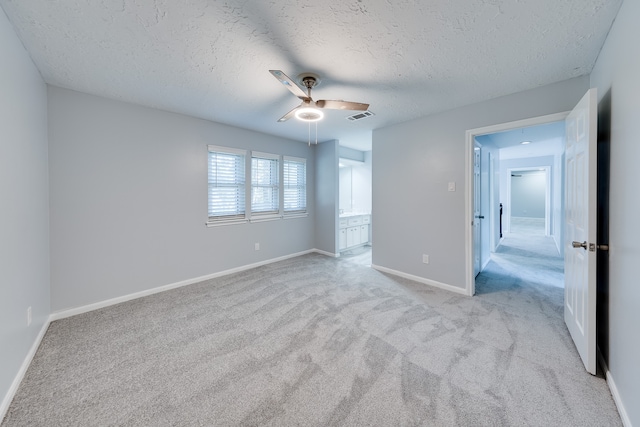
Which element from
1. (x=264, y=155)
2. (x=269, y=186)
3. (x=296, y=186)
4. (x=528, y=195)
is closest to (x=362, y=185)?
(x=296, y=186)

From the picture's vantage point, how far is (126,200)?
3055 mm

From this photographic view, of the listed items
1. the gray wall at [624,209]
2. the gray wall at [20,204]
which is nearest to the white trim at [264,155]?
the gray wall at [20,204]

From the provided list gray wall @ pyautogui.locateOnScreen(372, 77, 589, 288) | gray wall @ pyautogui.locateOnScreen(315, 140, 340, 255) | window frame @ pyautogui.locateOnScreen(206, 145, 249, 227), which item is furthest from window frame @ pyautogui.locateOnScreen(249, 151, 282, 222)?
gray wall @ pyautogui.locateOnScreen(372, 77, 589, 288)

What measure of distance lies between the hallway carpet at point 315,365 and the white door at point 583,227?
215 millimetres

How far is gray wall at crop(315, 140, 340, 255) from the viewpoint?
504 centimetres

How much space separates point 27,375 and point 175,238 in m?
1.89

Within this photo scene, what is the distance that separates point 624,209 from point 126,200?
14.6 feet

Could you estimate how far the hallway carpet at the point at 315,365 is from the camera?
1464 mm

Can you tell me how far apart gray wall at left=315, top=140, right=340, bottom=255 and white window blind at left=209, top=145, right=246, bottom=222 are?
167cm

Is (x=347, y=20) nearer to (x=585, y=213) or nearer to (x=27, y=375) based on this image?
(x=585, y=213)

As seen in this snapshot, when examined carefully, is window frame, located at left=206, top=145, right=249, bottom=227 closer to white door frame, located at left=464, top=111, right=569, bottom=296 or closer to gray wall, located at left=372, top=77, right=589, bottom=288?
gray wall, located at left=372, top=77, right=589, bottom=288

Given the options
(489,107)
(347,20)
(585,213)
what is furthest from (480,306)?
(347,20)

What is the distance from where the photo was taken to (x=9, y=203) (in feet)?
5.44

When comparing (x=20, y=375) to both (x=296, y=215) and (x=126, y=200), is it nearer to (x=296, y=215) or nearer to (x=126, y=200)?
(x=126, y=200)
